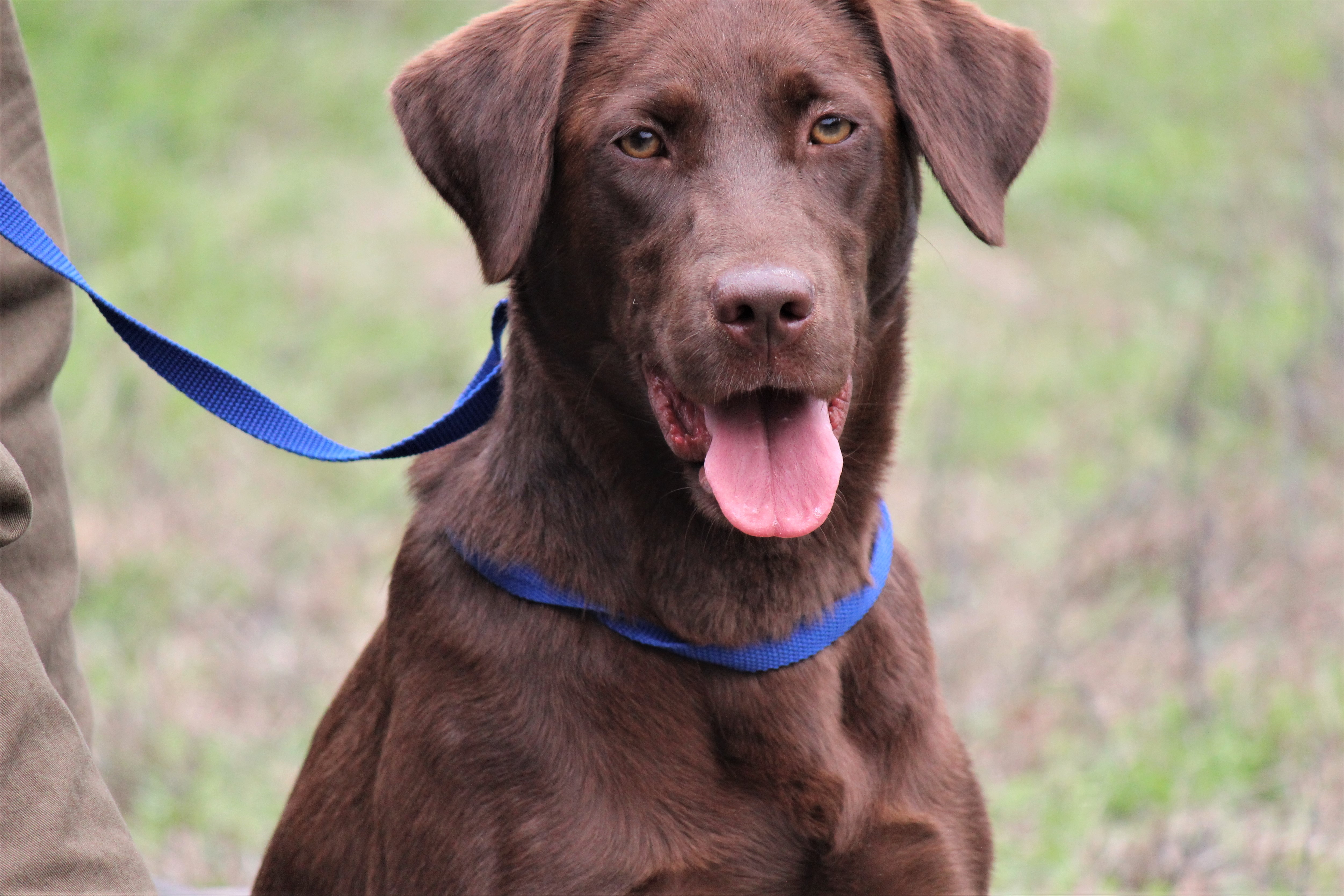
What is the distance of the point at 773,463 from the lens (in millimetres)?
2311

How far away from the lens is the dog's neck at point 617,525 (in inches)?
93.6

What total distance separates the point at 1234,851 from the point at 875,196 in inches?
84.9

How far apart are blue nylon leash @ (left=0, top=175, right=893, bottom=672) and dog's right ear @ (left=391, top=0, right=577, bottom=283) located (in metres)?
0.33

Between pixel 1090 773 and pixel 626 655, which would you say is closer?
pixel 626 655

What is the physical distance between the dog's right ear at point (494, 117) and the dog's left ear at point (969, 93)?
0.51m

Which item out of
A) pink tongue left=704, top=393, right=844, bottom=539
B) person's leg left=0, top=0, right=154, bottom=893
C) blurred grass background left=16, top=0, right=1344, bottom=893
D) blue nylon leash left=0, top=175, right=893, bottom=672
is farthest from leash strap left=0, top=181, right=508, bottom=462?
blurred grass background left=16, top=0, right=1344, bottom=893

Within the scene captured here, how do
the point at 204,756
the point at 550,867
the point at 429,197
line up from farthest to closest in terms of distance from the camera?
the point at 429,197, the point at 204,756, the point at 550,867

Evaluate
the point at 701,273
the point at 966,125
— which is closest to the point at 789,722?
the point at 701,273

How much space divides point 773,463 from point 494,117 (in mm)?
686

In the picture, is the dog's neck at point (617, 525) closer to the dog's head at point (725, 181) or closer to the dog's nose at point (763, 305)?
the dog's head at point (725, 181)

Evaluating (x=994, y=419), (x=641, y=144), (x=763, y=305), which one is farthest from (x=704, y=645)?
(x=994, y=419)

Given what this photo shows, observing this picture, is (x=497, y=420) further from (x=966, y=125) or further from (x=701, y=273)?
(x=966, y=125)

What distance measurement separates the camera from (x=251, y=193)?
8703mm

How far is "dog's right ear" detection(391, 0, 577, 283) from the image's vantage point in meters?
2.38
